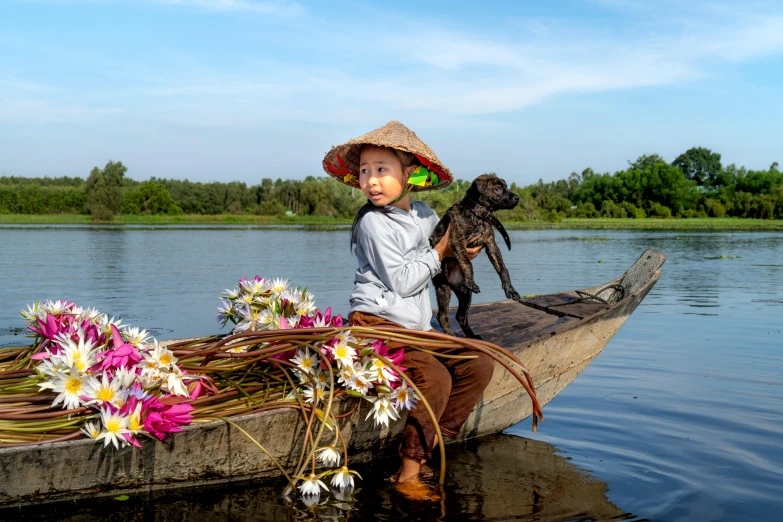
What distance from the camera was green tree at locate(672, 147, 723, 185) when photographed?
110 metres

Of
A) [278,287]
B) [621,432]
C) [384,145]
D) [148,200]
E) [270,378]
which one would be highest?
[148,200]

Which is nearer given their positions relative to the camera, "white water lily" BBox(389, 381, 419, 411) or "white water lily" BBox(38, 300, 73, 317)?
"white water lily" BBox(389, 381, 419, 411)

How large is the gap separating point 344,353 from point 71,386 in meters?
1.28

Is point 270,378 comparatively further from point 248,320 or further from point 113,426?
point 113,426

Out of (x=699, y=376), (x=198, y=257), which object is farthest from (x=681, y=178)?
(x=699, y=376)

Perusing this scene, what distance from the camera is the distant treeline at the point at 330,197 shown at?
71312 millimetres

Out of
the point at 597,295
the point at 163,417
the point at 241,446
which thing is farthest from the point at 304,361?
the point at 597,295

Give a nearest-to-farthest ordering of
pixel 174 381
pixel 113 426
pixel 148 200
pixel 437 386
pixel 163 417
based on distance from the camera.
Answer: pixel 113 426
pixel 163 417
pixel 174 381
pixel 437 386
pixel 148 200

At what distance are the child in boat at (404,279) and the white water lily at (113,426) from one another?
1.31 metres

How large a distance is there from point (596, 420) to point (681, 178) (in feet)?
283

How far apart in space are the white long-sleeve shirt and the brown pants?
0.29 feet

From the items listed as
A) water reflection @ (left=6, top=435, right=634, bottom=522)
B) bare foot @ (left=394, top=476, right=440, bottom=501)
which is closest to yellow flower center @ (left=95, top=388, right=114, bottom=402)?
water reflection @ (left=6, top=435, right=634, bottom=522)

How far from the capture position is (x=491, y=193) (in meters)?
4.87

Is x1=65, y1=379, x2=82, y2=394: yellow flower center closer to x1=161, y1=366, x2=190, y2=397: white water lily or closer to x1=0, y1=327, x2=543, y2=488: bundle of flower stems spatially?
x1=0, y1=327, x2=543, y2=488: bundle of flower stems
